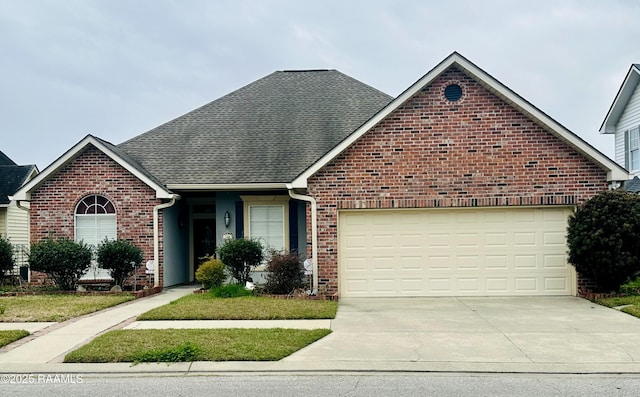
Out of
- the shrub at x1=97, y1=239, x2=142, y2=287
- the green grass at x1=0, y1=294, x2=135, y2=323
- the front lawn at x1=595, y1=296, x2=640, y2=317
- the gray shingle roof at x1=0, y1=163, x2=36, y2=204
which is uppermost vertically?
the gray shingle roof at x1=0, y1=163, x2=36, y2=204

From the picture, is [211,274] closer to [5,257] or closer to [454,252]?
[454,252]

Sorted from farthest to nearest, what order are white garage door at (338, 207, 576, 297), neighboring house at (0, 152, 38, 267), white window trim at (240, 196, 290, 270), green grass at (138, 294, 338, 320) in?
neighboring house at (0, 152, 38, 267), white window trim at (240, 196, 290, 270), white garage door at (338, 207, 576, 297), green grass at (138, 294, 338, 320)

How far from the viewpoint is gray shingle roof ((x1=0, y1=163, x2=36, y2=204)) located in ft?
74.5

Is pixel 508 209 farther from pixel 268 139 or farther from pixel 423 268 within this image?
pixel 268 139

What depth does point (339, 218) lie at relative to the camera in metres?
14.0

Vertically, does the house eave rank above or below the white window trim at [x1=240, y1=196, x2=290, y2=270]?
above

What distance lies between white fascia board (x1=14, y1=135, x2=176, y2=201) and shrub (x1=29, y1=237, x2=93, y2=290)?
1.62m

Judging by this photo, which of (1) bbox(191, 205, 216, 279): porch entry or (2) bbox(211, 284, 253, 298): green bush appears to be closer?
(2) bbox(211, 284, 253, 298): green bush

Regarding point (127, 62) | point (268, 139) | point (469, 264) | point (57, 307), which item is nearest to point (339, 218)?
point (469, 264)

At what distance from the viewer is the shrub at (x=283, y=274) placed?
13.6 meters

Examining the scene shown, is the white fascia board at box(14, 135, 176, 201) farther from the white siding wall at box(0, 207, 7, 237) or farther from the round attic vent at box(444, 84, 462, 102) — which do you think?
the white siding wall at box(0, 207, 7, 237)

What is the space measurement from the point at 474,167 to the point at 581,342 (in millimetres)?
5890

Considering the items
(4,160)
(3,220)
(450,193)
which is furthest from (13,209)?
(450,193)

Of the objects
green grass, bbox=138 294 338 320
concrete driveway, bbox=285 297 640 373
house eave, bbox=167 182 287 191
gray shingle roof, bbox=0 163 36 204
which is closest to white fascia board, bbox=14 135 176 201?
house eave, bbox=167 182 287 191
